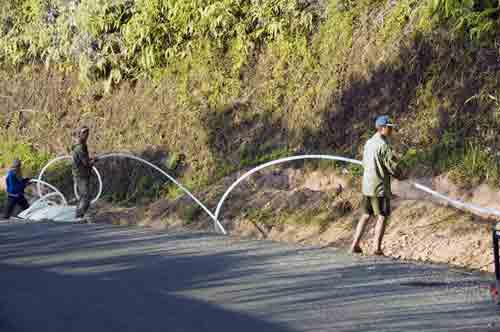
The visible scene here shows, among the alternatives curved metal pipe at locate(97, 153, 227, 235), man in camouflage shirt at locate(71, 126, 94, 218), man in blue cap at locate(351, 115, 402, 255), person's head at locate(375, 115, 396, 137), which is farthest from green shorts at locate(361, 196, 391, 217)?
man in camouflage shirt at locate(71, 126, 94, 218)

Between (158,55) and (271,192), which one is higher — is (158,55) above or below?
above

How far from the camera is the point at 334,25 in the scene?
1867 centimetres

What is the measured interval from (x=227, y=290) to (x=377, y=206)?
3177mm

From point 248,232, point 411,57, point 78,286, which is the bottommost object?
point 248,232

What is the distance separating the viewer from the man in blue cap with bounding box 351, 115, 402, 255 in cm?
1263

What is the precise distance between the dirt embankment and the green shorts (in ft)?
2.13

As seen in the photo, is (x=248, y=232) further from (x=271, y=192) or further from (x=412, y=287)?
(x=412, y=287)

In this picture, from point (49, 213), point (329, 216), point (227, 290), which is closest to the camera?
point (227, 290)

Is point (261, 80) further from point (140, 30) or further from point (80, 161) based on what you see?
point (80, 161)

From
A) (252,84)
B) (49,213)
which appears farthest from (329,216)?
(49,213)

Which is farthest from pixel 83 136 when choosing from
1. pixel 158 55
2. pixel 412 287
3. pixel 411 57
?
pixel 412 287

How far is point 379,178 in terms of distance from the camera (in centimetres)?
1274

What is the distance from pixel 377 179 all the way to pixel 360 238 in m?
0.85

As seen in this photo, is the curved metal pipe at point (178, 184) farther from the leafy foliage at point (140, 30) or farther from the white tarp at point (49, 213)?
the leafy foliage at point (140, 30)
